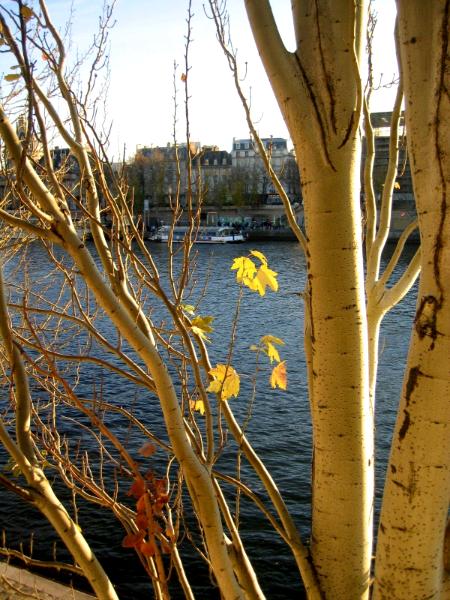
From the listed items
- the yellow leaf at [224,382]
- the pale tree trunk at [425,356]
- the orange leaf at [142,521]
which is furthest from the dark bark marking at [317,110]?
the orange leaf at [142,521]

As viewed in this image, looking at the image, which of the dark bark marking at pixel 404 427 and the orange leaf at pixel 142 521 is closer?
the dark bark marking at pixel 404 427

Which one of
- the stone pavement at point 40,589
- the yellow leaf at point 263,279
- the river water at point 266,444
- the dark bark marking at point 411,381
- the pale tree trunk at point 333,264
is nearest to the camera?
the dark bark marking at point 411,381

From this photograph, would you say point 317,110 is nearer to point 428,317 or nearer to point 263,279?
point 428,317

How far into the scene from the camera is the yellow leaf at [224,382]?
214 centimetres

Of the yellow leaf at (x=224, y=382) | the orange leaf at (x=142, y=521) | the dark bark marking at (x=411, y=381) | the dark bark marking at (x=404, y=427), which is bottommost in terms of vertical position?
the orange leaf at (x=142, y=521)

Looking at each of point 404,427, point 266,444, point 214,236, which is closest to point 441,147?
point 404,427

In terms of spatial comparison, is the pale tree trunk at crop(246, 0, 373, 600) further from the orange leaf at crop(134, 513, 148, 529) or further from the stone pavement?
the stone pavement

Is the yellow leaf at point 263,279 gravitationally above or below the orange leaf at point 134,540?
above

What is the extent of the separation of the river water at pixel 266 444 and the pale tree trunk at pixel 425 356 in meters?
0.83

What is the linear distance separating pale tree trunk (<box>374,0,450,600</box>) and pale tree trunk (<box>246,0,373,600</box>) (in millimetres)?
167

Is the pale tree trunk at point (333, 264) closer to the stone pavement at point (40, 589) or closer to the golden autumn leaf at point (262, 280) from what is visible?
the golden autumn leaf at point (262, 280)

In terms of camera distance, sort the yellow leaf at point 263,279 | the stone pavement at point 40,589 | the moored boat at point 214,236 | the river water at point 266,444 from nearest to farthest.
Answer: the yellow leaf at point 263,279
the stone pavement at point 40,589
the river water at point 266,444
the moored boat at point 214,236

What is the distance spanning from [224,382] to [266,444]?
10309mm

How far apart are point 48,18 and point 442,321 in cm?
146
